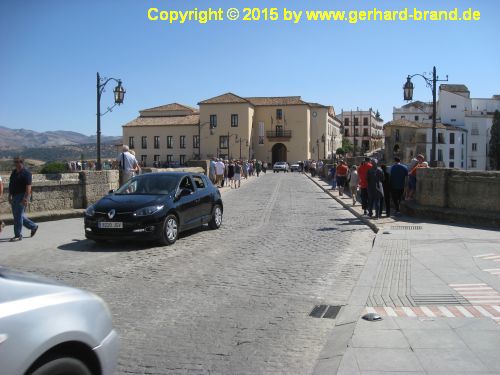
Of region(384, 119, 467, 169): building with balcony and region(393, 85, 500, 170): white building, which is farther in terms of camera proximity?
region(393, 85, 500, 170): white building

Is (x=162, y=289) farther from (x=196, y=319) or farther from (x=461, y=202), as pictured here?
(x=461, y=202)

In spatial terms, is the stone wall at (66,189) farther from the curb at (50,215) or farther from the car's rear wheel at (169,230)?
the car's rear wheel at (169,230)

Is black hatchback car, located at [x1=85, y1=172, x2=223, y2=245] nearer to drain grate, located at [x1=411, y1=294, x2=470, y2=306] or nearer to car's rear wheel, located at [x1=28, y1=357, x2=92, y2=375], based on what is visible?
drain grate, located at [x1=411, y1=294, x2=470, y2=306]

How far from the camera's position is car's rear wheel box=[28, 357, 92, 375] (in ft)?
8.44

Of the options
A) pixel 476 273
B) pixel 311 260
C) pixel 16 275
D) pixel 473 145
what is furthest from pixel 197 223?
pixel 473 145

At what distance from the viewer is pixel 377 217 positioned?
1427cm

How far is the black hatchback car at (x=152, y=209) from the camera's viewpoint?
387 inches

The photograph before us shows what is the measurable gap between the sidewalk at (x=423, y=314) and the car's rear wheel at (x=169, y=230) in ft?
12.8

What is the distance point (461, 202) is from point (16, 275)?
12286mm

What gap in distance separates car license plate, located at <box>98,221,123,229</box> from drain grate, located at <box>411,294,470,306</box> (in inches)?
225

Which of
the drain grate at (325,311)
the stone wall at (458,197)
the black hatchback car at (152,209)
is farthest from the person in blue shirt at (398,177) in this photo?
the drain grate at (325,311)

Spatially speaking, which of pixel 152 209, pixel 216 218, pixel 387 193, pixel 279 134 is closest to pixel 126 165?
pixel 216 218

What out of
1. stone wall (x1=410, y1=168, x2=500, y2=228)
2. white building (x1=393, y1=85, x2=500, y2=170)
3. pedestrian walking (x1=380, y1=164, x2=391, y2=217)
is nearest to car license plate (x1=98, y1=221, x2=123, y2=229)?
pedestrian walking (x1=380, y1=164, x2=391, y2=217)

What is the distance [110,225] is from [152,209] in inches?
32.6
